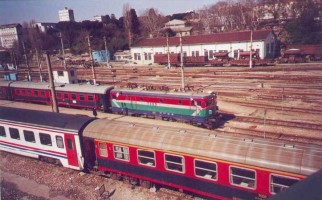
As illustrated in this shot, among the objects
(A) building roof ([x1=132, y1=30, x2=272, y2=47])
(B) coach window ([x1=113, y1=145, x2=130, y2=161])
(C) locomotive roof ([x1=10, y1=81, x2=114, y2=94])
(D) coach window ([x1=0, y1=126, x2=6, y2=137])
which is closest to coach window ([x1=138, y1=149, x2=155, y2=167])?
(B) coach window ([x1=113, y1=145, x2=130, y2=161])

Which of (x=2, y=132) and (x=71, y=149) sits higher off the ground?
(x=2, y=132)

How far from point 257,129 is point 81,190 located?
15013 mm

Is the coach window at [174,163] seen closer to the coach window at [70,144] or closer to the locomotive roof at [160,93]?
the coach window at [70,144]

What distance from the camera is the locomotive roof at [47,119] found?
18.7 m

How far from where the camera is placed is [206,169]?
13891mm

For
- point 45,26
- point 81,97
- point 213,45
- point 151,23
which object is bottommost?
point 81,97

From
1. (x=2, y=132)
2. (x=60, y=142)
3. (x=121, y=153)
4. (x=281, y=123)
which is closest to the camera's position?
(x=121, y=153)

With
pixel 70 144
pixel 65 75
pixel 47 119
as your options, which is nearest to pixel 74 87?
pixel 65 75

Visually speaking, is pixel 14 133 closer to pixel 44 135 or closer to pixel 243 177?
pixel 44 135

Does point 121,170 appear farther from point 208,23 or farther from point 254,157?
point 208,23

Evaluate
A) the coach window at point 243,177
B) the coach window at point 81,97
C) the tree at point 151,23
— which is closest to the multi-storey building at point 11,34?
the coach window at point 81,97

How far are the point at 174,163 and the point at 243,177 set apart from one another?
3681mm

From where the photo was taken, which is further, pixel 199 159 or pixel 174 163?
pixel 174 163

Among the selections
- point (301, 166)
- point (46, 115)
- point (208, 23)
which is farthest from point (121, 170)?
point (208, 23)
